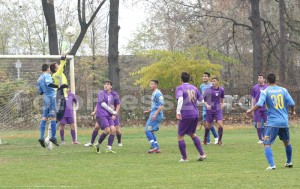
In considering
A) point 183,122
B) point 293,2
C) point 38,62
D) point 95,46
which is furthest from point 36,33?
point 183,122

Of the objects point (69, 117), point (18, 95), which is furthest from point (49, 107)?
point (18, 95)

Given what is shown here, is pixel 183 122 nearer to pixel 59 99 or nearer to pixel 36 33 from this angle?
pixel 59 99

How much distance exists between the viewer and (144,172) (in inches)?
482

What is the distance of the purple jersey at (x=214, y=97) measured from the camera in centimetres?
1950

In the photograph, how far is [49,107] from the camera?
1803 cm

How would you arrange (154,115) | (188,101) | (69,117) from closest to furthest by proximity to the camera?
(188,101) < (154,115) < (69,117)

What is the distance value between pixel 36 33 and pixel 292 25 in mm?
25789

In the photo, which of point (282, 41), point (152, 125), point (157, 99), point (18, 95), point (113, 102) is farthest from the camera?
point (282, 41)

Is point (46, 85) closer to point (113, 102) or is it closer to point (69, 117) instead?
point (113, 102)

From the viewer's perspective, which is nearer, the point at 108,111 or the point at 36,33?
the point at 108,111

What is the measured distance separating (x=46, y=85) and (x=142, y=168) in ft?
19.1

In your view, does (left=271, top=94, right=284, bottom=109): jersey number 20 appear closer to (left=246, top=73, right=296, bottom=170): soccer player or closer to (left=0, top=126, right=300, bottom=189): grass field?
(left=246, top=73, right=296, bottom=170): soccer player

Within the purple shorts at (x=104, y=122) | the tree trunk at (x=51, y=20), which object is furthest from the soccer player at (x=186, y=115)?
the tree trunk at (x=51, y=20)

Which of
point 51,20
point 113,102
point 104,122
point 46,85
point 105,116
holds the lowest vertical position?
point 104,122
